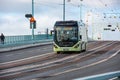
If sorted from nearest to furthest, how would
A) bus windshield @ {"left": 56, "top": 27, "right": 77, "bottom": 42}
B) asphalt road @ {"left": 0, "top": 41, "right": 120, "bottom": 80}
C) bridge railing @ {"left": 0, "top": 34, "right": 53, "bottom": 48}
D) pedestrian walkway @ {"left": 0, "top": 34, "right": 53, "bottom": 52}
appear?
asphalt road @ {"left": 0, "top": 41, "right": 120, "bottom": 80} → bus windshield @ {"left": 56, "top": 27, "right": 77, "bottom": 42} → pedestrian walkway @ {"left": 0, "top": 34, "right": 53, "bottom": 52} → bridge railing @ {"left": 0, "top": 34, "right": 53, "bottom": 48}

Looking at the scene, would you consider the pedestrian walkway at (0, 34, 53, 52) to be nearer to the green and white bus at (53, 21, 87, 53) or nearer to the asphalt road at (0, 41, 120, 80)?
the green and white bus at (53, 21, 87, 53)

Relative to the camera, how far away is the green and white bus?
42.7 metres

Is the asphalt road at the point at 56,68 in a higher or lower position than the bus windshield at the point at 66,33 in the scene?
lower

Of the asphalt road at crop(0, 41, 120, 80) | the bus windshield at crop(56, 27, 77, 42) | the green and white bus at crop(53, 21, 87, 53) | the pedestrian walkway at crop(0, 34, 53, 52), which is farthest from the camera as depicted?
the pedestrian walkway at crop(0, 34, 53, 52)

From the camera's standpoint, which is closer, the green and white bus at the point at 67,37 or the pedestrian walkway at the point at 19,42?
the green and white bus at the point at 67,37

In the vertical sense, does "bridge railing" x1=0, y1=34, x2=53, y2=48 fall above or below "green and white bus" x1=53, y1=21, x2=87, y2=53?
below

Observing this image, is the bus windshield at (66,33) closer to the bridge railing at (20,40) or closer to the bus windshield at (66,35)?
the bus windshield at (66,35)

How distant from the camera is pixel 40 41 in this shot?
244ft

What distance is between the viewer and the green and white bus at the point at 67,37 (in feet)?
140

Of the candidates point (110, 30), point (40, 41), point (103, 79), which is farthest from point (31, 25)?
point (110, 30)

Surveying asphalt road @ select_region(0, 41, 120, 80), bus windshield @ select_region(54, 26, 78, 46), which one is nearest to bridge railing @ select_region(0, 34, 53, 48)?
bus windshield @ select_region(54, 26, 78, 46)

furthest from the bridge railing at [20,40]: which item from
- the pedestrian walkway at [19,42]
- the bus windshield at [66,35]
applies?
the bus windshield at [66,35]

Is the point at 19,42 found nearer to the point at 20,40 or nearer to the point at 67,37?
the point at 20,40

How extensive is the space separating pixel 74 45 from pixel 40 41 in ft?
105
